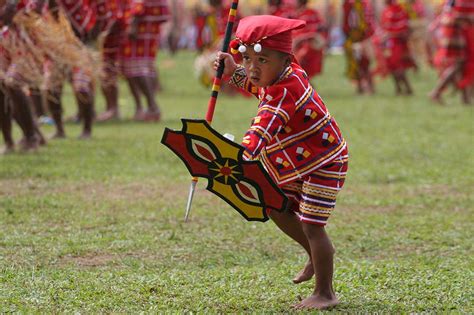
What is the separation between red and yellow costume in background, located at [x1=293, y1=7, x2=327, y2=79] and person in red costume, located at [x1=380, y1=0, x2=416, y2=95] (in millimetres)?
1989

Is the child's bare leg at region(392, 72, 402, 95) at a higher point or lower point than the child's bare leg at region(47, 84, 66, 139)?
lower

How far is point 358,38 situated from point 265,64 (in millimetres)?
12571

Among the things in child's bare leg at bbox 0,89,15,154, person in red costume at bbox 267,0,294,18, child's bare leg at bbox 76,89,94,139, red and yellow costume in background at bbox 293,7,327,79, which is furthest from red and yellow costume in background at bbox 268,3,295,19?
child's bare leg at bbox 0,89,15,154

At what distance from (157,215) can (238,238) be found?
823 mm

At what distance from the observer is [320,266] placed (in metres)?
4.30

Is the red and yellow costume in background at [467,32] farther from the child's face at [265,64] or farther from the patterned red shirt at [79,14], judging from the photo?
the child's face at [265,64]

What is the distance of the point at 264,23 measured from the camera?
4.18 metres

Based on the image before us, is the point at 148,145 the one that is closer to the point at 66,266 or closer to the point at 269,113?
the point at 66,266

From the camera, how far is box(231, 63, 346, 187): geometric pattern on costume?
13.7 feet

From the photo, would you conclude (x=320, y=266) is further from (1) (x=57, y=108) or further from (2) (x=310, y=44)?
(2) (x=310, y=44)

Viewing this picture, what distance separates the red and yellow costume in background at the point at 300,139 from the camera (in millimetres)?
4168

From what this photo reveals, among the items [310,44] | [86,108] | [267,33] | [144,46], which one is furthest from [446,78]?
[267,33]

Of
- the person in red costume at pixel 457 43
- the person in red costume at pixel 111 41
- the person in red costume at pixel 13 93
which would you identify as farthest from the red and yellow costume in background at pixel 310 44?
the person in red costume at pixel 13 93

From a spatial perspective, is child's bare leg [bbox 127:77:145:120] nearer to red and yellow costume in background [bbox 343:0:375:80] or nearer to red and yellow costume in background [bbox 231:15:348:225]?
red and yellow costume in background [bbox 343:0:375:80]
